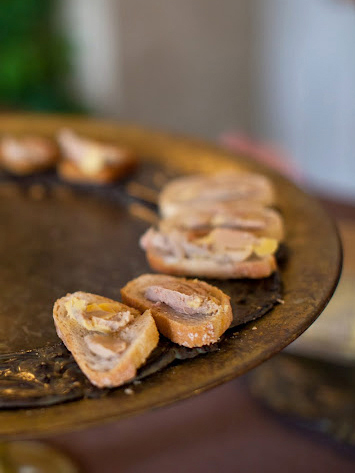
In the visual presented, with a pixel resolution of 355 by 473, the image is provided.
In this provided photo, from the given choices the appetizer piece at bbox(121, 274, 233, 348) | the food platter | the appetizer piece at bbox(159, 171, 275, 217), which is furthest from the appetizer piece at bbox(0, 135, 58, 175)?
the appetizer piece at bbox(121, 274, 233, 348)

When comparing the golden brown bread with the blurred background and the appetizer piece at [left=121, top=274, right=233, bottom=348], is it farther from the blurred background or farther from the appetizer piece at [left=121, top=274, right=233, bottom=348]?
the blurred background

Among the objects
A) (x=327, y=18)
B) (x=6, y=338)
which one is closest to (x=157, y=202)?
(x=6, y=338)

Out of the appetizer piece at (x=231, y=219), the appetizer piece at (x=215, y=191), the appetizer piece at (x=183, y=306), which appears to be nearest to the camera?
the appetizer piece at (x=183, y=306)

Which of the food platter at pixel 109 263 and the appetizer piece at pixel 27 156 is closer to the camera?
the food platter at pixel 109 263

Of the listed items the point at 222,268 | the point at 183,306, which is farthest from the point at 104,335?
the point at 222,268

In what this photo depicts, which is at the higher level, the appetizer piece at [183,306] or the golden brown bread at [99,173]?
the golden brown bread at [99,173]

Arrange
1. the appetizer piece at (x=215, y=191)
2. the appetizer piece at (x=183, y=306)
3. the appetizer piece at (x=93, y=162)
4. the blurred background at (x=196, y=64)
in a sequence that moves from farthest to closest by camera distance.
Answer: the blurred background at (x=196, y=64), the appetizer piece at (x=93, y=162), the appetizer piece at (x=215, y=191), the appetizer piece at (x=183, y=306)

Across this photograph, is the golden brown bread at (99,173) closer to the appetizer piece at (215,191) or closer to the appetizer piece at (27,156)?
the appetizer piece at (27,156)

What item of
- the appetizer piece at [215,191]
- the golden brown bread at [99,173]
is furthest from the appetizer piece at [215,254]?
the golden brown bread at [99,173]

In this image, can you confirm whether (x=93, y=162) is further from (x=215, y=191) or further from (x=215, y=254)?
(x=215, y=254)
